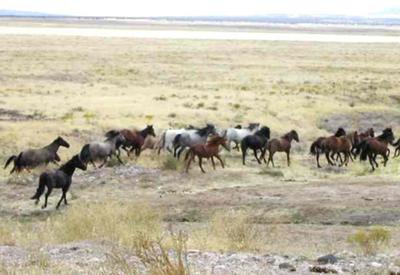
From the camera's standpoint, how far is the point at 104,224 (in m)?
13.1

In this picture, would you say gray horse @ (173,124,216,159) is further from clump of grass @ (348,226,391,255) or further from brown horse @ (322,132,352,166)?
clump of grass @ (348,226,391,255)

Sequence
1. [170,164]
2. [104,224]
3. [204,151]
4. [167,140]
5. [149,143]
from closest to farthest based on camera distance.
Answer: [104,224]
[204,151]
[170,164]
[149,143]
[167,140]

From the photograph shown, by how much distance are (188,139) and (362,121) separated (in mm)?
13339

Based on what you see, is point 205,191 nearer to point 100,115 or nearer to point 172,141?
point 172,141

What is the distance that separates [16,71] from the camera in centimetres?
5944

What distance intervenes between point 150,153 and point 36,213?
8.43 m

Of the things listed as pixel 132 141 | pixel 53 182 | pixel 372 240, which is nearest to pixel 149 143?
pixel 132 141

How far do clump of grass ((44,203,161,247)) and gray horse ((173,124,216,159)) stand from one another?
10.5 metres

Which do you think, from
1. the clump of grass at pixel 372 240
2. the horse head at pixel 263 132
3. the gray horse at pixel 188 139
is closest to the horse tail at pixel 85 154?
the gray horse at pixel 188 139

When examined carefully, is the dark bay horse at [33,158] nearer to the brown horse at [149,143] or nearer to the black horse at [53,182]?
the black horse at [53,182]

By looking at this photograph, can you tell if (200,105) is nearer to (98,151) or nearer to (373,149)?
(373,149)

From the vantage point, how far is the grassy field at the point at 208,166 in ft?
45.6

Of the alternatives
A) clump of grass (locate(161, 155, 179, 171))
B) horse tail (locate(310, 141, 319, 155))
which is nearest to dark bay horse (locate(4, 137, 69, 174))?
clump of grass (locate(161, 155, 179, 171))

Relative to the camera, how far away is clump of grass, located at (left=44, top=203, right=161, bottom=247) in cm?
1260
